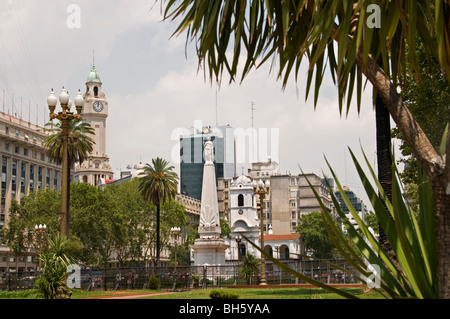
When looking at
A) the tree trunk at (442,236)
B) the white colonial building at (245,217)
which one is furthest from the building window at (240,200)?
the tree trunk at (442,236)

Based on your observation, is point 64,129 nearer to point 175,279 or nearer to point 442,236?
point 442,236

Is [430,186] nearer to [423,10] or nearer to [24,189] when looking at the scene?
[423,10]

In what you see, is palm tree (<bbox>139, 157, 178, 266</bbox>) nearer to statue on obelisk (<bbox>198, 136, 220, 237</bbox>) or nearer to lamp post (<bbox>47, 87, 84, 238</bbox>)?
statue on obelisk (<bbox>198, 136, 220, 237</bbox>)

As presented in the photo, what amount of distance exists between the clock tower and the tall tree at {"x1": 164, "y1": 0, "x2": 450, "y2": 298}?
452ft

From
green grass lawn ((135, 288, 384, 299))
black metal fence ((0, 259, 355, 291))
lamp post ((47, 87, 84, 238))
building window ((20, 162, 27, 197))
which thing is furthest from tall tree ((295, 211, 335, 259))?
lamp post ((47, 87, 84, 238))

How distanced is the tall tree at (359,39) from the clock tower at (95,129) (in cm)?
13763

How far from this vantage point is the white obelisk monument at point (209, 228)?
172 ft

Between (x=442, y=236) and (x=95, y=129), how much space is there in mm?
145776

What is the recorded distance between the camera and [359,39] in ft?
23.4

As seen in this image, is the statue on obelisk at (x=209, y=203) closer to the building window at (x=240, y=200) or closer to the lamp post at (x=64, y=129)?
the lamp post at (x=64, y=129)

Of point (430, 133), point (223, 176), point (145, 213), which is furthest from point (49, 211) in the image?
point (223, 176)

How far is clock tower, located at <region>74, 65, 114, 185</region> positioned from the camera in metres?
145

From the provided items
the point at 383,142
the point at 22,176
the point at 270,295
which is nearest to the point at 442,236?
the point at 383,142
